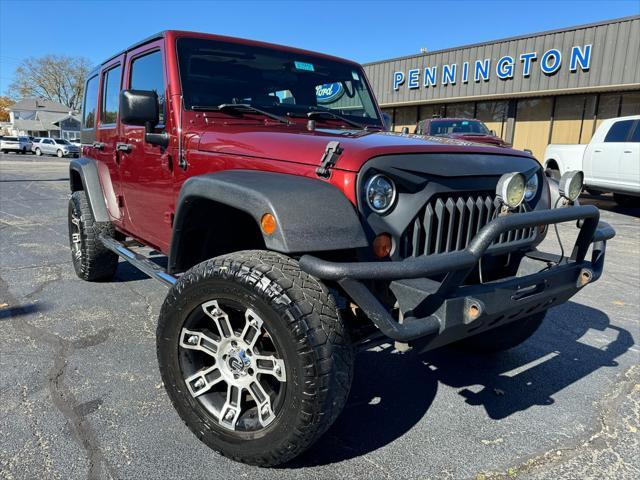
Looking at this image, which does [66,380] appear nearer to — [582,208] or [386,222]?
[386,222]

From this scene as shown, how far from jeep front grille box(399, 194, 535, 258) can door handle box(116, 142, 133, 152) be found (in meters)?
2.40

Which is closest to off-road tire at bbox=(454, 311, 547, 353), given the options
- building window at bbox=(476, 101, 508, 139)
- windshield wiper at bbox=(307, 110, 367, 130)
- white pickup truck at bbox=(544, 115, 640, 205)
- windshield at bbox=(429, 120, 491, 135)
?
windshield wiper at bbox=(307, 110, 367, 130)

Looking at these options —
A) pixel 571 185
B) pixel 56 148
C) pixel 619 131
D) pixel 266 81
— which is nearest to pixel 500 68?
pixel 619 131

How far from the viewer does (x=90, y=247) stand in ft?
14.6

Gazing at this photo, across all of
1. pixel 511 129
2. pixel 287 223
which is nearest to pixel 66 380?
pixel 287 223

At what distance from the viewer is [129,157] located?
144 inches

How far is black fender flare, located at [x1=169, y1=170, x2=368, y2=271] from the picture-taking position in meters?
1.88

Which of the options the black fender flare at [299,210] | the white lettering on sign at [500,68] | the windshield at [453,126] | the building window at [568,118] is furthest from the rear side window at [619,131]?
the black fender flare at [299,210]

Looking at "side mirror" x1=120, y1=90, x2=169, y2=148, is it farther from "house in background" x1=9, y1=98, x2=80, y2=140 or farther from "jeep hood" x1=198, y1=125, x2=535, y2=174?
"house in background" x1=9, y1=98, x2=80, y2=140

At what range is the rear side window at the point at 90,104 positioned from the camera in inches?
186

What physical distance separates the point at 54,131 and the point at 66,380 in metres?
78.7

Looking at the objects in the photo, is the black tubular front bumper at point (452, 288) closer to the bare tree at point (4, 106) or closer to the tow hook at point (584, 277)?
the tow hook at point (584, 277)

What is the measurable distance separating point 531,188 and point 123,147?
2875mm

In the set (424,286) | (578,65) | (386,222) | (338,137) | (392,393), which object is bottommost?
(392,393)
